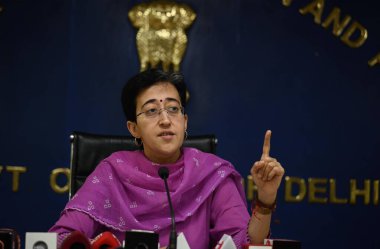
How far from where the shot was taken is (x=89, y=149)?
2.27 metres

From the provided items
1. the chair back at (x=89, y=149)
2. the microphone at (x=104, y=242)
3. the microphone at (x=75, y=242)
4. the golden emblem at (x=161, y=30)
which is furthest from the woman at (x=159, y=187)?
the golden emblem at (x=161, y=30)

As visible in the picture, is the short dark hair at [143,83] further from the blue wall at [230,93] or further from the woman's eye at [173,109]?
the blue wall at [230,93]

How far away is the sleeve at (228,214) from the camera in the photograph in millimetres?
1868

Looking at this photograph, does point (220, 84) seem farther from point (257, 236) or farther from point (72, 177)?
point (257, 236)

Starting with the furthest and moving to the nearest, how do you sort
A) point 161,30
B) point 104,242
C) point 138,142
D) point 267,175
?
Answer: point 161,30
point 138,142
point 267,175
point 104,242

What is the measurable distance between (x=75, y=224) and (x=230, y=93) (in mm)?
1762

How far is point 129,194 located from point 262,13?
178 cm

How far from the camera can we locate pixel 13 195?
335 cm

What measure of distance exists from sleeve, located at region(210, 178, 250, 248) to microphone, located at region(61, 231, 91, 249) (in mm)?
683

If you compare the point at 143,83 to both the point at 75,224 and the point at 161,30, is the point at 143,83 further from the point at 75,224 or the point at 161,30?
the point at 161,30

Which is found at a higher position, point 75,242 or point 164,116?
point 164,116

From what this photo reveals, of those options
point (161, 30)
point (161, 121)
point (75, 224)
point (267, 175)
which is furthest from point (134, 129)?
point (161, 30)

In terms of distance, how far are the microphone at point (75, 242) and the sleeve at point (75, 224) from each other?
1.86ft

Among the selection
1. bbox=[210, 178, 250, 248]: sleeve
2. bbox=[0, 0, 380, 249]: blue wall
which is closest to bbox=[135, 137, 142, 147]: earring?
bbox=[210, 178, 250, 248]: sleeve
